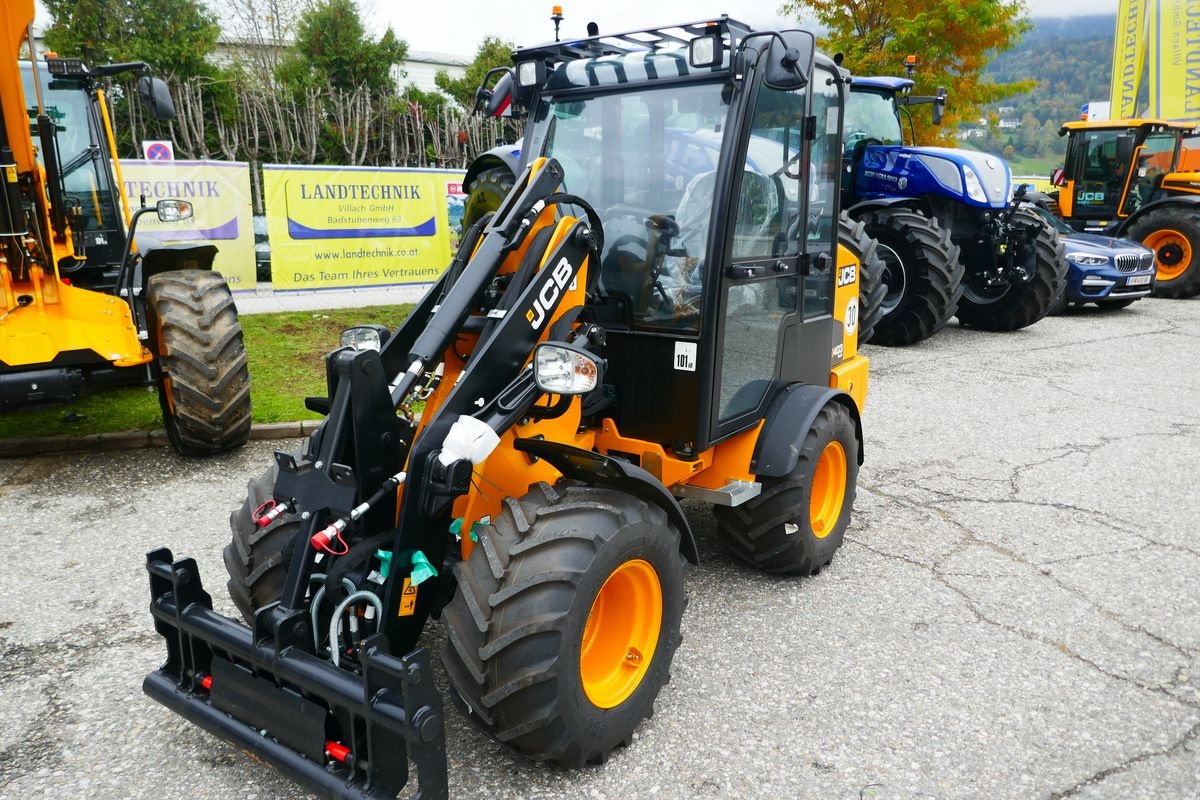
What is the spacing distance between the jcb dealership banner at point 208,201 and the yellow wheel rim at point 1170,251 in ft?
45.2

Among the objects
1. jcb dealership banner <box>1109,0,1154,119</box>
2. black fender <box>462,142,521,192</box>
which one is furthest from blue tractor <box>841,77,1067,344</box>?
jcb dealership banner <box>1109,0,1154,119</box>

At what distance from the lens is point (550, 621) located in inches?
95.9

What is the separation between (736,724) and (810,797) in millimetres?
397

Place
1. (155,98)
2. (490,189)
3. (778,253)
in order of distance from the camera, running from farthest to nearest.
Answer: (155,98) → (490,189) → (778,253)

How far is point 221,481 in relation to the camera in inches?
206

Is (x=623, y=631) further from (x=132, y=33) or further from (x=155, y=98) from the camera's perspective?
(x=132, y=33)

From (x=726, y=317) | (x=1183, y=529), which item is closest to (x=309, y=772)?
(x=726, y=317)

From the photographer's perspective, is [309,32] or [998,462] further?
[309,32]

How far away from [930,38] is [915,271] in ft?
24.7

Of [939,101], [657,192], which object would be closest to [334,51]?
[939,101]

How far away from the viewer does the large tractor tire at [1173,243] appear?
541 inches

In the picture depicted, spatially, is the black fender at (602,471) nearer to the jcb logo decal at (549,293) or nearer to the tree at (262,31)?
the jcb logo decal at (549,293)

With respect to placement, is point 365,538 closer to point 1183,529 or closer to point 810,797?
point 810,797

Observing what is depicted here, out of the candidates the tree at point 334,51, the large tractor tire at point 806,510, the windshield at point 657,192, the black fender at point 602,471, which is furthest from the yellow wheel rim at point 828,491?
the tree at point 334,51
